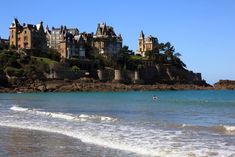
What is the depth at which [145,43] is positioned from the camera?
153 m

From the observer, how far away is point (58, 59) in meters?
110

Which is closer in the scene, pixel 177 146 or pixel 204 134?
pixel 177 146

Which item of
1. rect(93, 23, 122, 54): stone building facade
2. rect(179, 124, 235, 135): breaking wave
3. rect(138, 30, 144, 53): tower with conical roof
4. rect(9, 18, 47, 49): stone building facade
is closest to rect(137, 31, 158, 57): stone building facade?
rect(138, 30, 144, 53): tower with conical roof

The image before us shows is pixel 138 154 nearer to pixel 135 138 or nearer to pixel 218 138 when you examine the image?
pixel 135 138

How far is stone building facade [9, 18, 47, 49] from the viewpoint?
112 m

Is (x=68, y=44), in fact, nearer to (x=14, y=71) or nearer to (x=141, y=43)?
(x=14, y=71)

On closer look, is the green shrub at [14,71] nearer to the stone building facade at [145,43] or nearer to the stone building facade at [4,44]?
the stone building facade at [4,44]

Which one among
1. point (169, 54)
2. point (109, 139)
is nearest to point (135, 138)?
point (109, 139)

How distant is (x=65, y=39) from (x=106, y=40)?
49.1 feet

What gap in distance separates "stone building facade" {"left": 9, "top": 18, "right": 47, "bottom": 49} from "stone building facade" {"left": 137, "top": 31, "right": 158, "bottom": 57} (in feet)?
138

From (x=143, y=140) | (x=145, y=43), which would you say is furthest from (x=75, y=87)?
(x=143, y=140)

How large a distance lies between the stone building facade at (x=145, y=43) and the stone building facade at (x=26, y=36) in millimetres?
41981

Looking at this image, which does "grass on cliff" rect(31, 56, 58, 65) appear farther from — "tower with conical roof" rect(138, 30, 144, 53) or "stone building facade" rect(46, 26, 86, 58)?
"tower with conical roof" rect(138, 30, 144, 53)

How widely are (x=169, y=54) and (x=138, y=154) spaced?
125 m
